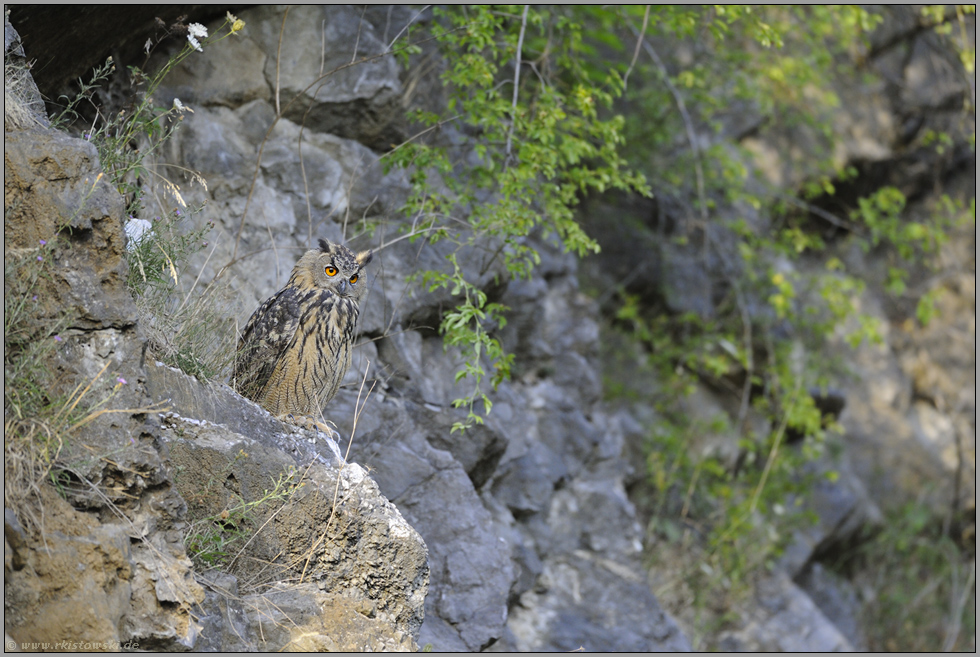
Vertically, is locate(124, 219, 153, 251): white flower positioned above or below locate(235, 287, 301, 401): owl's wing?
above

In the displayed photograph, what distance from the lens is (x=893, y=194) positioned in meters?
7.30

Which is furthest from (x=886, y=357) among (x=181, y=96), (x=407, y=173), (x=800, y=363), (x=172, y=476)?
(x=172, y=476)

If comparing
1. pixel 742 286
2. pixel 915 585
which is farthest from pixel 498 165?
pixel 915 585

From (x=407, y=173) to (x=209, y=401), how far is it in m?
2.72

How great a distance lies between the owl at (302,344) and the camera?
3.65 metres

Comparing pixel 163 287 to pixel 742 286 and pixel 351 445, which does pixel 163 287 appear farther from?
→ pixel 742 286

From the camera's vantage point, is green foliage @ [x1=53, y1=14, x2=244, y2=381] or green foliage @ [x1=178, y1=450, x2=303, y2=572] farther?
green foliage @ [x1=53, y1=14, x2=244, y2=381]

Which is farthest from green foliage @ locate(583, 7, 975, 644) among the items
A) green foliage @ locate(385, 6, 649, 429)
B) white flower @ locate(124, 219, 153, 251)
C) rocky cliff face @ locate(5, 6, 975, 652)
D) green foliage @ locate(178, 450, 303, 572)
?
green foliage @ locate(178, 450, 303, 572)

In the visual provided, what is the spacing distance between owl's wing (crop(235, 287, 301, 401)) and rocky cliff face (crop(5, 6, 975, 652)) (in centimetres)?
38

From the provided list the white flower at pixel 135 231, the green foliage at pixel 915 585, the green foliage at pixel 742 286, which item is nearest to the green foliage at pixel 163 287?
the white flower at pixel 135 231

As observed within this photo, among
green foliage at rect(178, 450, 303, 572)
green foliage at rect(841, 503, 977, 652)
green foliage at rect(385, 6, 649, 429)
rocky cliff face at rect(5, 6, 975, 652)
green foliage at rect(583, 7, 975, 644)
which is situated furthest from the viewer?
green foliage at rect(841, 503, 977, 652)

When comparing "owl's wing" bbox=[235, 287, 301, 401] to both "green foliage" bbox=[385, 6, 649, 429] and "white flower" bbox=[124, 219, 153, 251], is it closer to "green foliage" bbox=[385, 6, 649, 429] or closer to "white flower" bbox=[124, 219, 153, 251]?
"white flower" bbox=[124, 219, 153, 251]

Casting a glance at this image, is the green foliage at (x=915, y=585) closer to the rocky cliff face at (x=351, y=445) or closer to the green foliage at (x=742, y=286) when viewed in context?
the rocky cliff face at (x=351, y=445)

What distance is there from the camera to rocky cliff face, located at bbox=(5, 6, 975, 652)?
2.60 meters
